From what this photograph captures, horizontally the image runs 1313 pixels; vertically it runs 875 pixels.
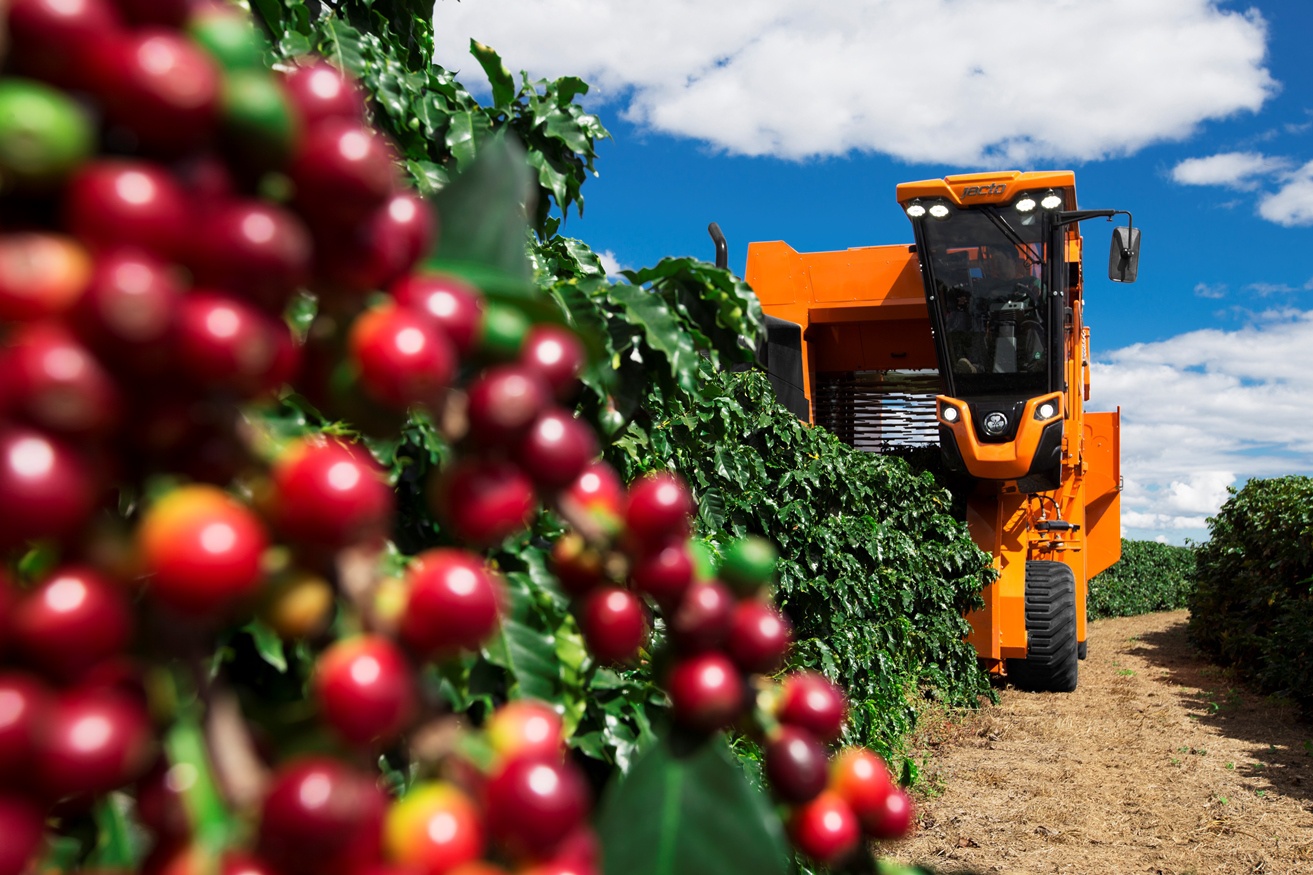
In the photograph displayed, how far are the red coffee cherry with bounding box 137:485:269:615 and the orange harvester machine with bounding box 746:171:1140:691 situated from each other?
6.69 metres

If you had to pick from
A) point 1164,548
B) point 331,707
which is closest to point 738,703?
point 331,707

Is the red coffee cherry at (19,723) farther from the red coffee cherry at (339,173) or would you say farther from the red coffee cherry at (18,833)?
the red coffee cherry at (339,173)

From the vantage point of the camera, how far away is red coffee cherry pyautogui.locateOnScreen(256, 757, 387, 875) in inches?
13.3

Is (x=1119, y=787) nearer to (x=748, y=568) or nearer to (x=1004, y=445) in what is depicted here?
(x=1004, y=445)

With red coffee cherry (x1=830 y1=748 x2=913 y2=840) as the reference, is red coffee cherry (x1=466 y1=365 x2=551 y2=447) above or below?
above

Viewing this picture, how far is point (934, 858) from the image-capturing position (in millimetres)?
5094

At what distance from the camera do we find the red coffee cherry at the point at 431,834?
38 cm

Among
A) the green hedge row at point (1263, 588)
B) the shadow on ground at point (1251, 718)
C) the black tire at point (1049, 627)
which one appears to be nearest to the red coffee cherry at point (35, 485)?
the shadow on ground at point (1251, 718)

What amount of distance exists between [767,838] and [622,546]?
0.58 feet

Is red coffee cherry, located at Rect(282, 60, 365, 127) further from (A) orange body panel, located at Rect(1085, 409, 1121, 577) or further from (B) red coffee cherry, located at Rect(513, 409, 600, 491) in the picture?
(A) orange body panel, located at Rect(1085, 409, 1121, 577)

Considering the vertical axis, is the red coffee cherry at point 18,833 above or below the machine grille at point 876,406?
below

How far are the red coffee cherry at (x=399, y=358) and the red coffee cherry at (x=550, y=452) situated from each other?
0.17 feet

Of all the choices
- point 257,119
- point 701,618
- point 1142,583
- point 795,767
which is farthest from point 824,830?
point 1142,583

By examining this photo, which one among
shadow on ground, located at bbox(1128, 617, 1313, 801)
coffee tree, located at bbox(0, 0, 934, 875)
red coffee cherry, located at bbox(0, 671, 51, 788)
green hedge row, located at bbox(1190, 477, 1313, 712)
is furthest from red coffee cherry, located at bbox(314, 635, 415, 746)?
green hedge row, located at bbox(1190, 477, 1313, 712)
